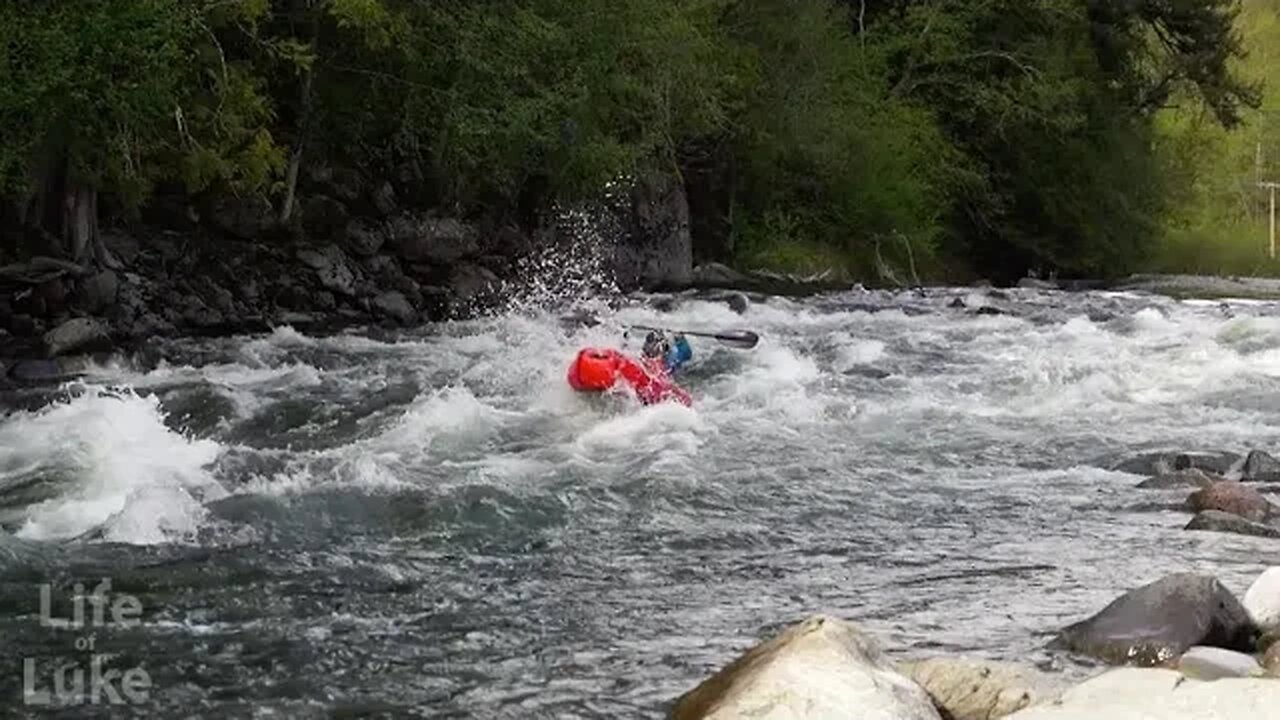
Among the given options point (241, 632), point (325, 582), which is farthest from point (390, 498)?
point (241, 632)

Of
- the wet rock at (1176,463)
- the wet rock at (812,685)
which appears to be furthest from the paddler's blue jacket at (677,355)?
the wet rock at (812,685)

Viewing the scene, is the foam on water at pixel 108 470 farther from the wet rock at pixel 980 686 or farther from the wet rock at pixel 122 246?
the wet rock at pixel 122 246

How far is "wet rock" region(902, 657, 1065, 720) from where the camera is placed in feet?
17.4

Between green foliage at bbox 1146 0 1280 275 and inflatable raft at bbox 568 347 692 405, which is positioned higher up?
green foliage at bbox 1146 0 1280 275

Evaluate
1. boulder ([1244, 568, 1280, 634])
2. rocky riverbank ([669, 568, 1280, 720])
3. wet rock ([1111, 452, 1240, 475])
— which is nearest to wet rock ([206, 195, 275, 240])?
wet rock ([1111, 452, 1240, 475])

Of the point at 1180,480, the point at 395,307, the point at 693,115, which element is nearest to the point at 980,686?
the point at 1180,480

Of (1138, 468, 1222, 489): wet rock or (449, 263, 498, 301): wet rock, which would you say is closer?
(1138, 468, 1222, 489): wet rock

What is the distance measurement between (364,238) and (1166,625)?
56.9 ft

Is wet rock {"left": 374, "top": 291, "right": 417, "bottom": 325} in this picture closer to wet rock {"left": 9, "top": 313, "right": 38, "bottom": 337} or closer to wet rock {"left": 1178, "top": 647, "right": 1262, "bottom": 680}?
wet rock {"left": 9, "top": 313, "right": 38, "bottom": 337}

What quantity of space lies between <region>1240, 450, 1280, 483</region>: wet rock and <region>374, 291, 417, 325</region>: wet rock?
12354 millimetres

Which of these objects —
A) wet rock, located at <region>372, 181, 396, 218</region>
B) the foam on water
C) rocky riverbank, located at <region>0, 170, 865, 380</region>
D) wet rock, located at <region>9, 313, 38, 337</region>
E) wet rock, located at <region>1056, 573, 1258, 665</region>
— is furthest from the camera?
wet rock, located at <region>372, 181, 396, 218</region>

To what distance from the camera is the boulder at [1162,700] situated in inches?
187

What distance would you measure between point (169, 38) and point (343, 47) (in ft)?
22.8

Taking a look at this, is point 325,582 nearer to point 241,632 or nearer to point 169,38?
point 241,632
